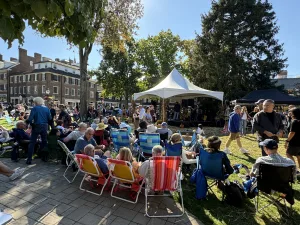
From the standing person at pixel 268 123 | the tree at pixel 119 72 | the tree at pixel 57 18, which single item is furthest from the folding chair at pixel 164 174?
the tree at pixel 119 72

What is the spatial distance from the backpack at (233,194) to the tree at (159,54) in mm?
27528

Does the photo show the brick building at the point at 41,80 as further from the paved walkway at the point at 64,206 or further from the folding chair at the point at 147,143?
the paved walkway at the point at 64,206

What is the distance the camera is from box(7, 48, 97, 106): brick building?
47000mm

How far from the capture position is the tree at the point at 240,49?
65.6 ft

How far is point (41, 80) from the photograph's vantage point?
47188mm

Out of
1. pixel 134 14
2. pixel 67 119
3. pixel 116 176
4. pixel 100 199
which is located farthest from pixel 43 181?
pixel 134 14

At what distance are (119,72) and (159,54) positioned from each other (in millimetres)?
7002

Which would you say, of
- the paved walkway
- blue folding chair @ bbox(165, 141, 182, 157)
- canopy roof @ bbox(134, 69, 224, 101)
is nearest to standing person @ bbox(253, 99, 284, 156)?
blue folding chair @ bbox(165, 141, 182, 157)

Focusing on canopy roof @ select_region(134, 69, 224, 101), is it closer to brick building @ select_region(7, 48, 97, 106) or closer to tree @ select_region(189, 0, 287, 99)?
tree @ select_region(189, 0, 287, 99)

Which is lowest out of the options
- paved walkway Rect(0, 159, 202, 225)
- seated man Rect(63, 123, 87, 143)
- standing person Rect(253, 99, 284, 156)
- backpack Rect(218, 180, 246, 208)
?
paved walkway Rect(0, 159, 202, 225)

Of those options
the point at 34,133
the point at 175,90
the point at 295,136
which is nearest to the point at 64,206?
the point at 34,133

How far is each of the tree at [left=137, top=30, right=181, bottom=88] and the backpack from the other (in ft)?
90.3

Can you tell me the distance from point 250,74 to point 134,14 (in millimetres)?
12634

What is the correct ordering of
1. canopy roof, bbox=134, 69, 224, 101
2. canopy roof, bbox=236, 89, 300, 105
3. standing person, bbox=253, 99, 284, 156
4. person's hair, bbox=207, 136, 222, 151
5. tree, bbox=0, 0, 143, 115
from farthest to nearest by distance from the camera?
canopy roof, bbox=236, 89, 300, 105
canopy roof, bbox=134, 69, 224, 101
standing person, bbox=253, 99, 284, 156
person's hair, bbox=207, 136, 222, 151
tree, bbox=0, 0, 143, 115
